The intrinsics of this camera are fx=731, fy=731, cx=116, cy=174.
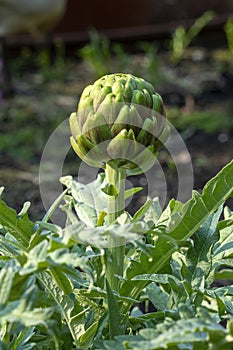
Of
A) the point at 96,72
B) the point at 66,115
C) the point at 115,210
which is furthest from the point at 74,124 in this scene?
the point at 96,72

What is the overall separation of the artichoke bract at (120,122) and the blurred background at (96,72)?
1.37 meters

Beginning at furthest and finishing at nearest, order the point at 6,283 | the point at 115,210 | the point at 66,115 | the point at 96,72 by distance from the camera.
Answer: the point at 96,72
the point at 66,115
the point at 115,210
the point at 6,283

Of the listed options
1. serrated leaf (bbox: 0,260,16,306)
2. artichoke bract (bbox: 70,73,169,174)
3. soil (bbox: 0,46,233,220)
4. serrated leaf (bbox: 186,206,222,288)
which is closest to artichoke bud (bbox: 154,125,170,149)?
artichoke bract (bbox: 70,73,169,174)

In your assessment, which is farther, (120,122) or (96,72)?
(96,72)

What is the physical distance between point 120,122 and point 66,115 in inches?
94.1

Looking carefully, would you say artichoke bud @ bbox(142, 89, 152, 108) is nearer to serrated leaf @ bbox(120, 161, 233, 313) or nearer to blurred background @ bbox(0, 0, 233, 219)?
serrated leaf @ bbox(120, 161, 233, 313)

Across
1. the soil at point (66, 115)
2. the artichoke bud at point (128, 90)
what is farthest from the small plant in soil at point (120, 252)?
the soil at point (66, 115)

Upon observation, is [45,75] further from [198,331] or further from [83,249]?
[198,331]

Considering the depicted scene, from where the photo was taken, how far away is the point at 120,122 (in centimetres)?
84

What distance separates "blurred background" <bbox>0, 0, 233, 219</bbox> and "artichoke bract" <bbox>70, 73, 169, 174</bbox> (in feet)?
4.50

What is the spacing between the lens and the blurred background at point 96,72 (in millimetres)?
2740

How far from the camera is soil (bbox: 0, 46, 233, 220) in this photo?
2498 mm

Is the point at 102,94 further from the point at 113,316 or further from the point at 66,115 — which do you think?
the point at 66,115

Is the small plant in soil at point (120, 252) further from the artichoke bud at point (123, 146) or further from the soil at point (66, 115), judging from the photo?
the soil at point (66, 115)
